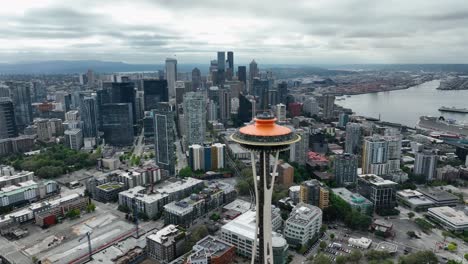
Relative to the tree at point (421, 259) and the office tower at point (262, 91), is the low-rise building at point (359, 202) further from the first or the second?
the office tower at point (262, 91)

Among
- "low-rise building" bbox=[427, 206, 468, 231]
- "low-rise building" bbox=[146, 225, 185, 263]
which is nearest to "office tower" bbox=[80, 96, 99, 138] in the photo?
"low-rise building" bbox=[146, 225, 185, 263]

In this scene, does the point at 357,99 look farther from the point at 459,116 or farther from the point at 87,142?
the point at 87,142

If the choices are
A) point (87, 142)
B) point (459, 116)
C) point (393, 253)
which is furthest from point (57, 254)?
point (459, 116)

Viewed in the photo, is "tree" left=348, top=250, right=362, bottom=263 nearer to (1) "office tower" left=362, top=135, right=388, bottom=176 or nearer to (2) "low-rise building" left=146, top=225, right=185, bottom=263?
(2) "low-rise building" left=146, top=225, right=185, bottom=263

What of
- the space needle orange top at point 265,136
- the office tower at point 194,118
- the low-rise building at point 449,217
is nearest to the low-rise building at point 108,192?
the office tower at point 194,118

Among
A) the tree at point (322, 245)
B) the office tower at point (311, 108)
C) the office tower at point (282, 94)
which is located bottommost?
the tree at point (322, 245)

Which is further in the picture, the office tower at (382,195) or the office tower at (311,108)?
the office tower at (311,108)
